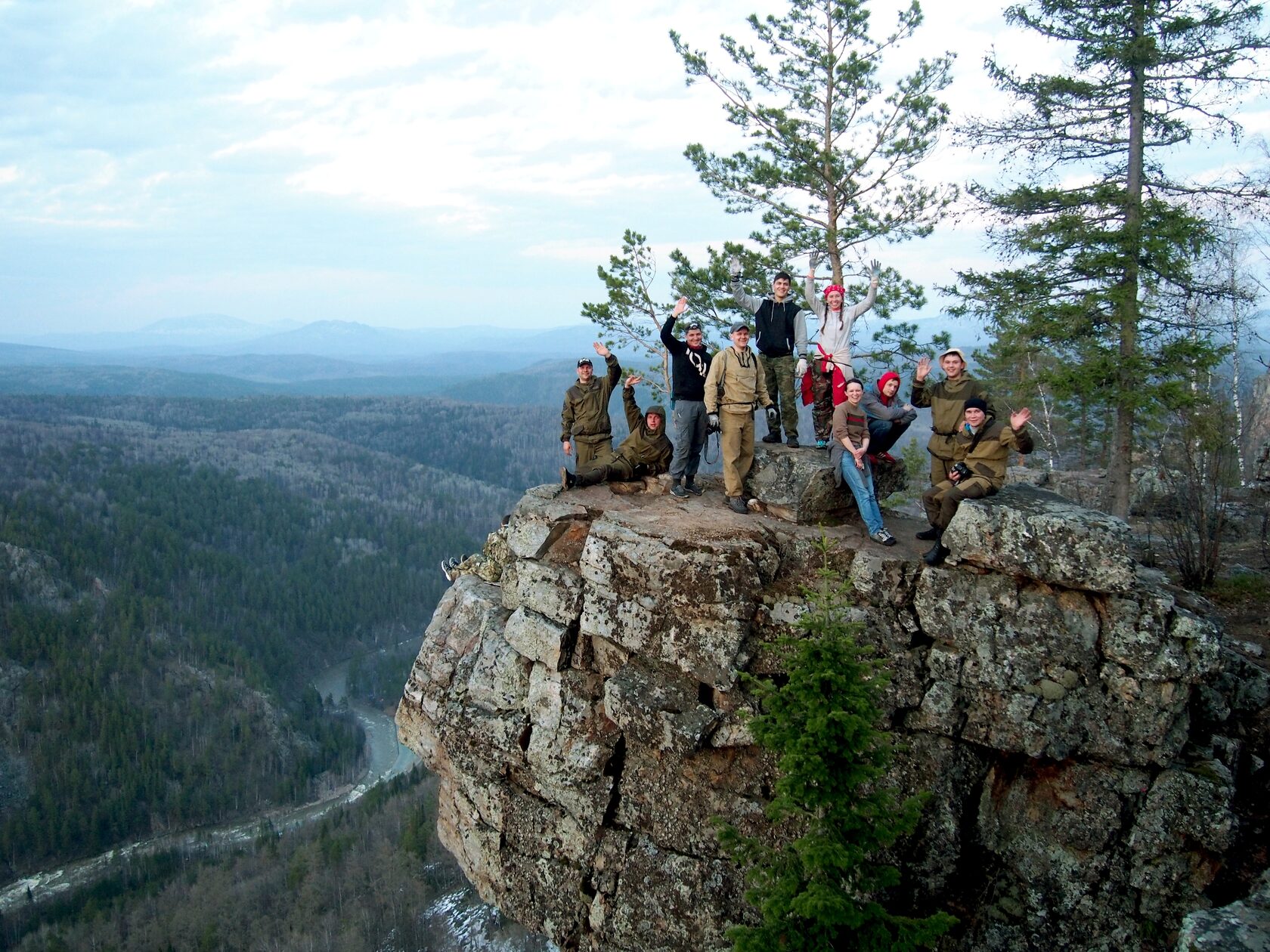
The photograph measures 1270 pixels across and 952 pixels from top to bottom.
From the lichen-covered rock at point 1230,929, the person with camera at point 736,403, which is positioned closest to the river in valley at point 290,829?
the person with camera at point 736,403

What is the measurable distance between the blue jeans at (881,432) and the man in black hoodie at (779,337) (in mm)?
1635

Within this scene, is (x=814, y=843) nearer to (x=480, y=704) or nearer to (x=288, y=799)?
(x=480, y=704)

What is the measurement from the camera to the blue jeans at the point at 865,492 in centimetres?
1185

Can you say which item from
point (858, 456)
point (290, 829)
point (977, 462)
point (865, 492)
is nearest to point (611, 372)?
point (858, 456)

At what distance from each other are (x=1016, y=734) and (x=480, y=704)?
847 cm

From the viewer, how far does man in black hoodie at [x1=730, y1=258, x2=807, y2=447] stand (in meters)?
13.2

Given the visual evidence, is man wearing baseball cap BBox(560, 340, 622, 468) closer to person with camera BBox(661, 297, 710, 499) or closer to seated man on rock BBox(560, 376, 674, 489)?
seated man on rock BBox(560, 376, 674, 489)

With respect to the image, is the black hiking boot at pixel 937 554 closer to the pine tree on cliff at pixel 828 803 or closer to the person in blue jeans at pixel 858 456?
the person in blue jeans at pixel 858 456

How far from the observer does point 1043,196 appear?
16000 mm

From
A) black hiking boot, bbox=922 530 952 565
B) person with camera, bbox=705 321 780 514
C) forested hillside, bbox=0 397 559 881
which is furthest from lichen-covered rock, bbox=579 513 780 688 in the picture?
forested hillside, bbox=0 397 559 881

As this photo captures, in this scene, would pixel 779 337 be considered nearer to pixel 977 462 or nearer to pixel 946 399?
pixel 946 399

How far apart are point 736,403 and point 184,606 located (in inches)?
4889

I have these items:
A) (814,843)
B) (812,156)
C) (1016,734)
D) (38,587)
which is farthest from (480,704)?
(38,587)

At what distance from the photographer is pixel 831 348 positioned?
42.6 feet
